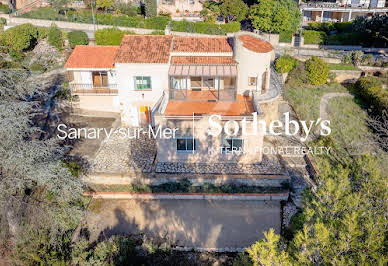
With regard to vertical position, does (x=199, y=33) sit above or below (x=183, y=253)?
above

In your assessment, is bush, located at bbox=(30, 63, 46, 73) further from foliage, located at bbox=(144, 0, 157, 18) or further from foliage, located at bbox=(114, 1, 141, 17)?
foliage, located at bbox=(114, 1, 141, 17)

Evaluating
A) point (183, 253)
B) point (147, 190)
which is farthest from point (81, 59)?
point (183, 253)

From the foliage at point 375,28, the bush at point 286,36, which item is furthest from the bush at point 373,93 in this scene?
the bush at point 286,36

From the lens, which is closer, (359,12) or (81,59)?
(81,59)

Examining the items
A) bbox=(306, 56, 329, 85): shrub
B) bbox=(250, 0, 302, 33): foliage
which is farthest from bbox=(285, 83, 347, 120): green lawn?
bbox=(250, 0, 302, 33): foliage

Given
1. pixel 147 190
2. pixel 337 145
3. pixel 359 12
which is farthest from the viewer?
pixel 359 12

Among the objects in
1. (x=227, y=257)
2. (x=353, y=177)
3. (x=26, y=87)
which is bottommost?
(x=227, y=257)

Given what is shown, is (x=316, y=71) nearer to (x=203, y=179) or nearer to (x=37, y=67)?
(x=203, y=179)

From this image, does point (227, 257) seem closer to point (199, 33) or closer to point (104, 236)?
point (104, 236)
